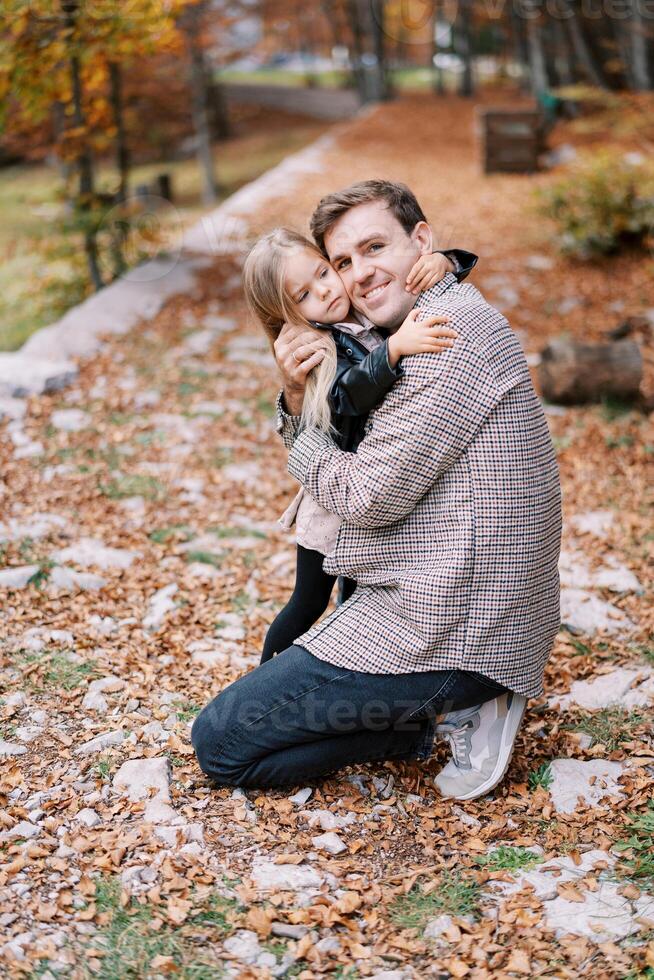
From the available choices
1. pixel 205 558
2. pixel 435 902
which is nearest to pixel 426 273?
pixel 435 902

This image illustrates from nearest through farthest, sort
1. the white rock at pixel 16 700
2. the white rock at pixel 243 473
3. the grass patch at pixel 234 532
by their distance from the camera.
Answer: the white rock at pixel 16 700, the grass patch at pixel 234 532, the white rock at pixel 243 473

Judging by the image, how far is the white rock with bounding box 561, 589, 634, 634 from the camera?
166 inches

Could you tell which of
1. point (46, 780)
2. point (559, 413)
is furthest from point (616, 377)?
point (46, 780)

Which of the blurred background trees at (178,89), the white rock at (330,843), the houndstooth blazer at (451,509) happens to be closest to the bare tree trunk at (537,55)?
the blurred background trees at (178,89)

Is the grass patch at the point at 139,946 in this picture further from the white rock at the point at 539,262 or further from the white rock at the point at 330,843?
the white rock at the point at 539,262

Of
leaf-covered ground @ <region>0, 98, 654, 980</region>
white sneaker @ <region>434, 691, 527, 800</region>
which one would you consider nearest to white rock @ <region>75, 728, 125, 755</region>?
leaf-covered ground @ <region>0, 98, 654, 980</region>

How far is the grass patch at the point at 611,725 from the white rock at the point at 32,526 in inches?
112

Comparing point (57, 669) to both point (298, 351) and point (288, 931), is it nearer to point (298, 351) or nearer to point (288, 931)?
point (288, 931)

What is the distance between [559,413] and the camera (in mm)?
6551

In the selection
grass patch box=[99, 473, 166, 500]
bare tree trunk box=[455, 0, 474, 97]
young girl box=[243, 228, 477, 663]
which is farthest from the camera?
bare tree trunk box=[455, 0, 474, 97]

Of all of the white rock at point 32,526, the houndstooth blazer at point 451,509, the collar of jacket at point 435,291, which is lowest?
the white rock at point 32,526

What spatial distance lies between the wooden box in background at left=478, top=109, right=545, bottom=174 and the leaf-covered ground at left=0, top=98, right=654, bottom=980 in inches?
328

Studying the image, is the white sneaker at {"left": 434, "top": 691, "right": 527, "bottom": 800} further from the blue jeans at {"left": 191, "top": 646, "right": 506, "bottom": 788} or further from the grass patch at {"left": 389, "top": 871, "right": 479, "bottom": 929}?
the grass patch at {"left": 389, "top": 871, "right": 479, "bottom": 929}

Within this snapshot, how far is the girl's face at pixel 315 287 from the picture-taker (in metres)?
2.98
